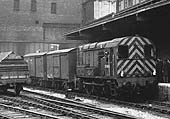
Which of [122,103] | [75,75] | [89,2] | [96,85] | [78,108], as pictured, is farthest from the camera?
[89,2]

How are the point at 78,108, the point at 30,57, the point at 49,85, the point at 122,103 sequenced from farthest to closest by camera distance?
the point at 30,57 → the point at 49,85 → the point at 122,103 → the point at 78,108

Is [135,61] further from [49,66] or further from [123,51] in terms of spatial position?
[49,66]

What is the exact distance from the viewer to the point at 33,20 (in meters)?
50.9

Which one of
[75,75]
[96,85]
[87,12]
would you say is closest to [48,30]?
[87,12]

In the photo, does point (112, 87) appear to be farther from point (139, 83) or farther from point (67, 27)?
point (67, 27)

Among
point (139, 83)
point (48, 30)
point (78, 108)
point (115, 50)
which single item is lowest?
point (78, 108)

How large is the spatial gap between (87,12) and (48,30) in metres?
6.74

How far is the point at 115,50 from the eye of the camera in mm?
15016

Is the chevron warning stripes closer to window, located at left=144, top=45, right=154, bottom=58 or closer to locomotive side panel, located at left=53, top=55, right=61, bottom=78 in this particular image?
window, located at left=144, top=45, right=154, bottom=58

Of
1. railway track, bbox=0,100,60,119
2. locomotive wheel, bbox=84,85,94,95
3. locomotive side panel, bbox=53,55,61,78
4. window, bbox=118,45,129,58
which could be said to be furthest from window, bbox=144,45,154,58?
locomotive side panel, bbox=53,55,61,78

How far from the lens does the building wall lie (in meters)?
48.5

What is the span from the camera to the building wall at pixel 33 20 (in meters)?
48.5

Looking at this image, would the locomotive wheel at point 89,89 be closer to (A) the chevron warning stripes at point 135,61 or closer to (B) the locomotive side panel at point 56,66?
(A) the chevron warning stripes at point 135,61

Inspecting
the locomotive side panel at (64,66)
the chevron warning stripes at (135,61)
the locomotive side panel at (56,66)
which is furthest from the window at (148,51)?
the locomotive side panel at (56,66)
